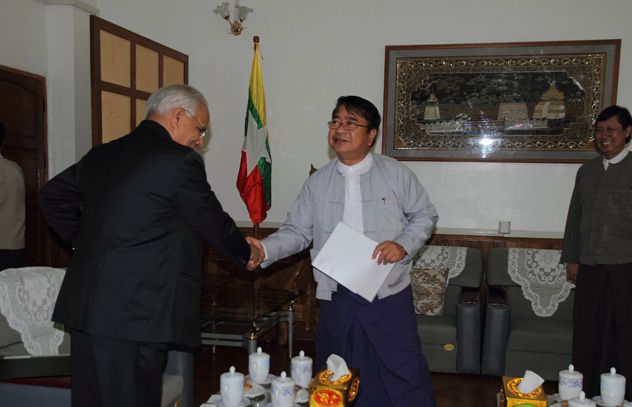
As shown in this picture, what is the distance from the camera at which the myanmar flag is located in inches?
171

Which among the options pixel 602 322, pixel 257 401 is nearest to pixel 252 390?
pixel 257 401

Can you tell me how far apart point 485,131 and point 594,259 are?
1.75 m

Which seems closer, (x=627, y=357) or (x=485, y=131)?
(x=627, y=357)

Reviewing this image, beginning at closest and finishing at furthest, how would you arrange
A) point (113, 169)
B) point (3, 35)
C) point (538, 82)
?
point (113, 169) → point (3, 35) → point (538, 82)

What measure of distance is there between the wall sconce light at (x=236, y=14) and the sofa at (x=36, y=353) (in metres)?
2.75

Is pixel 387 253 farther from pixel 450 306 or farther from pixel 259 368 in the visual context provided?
pixel 450 306

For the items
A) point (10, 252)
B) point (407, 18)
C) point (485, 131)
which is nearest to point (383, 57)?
point (407, 18)

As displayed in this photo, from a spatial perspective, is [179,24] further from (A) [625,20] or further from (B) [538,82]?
(A) [625,20]

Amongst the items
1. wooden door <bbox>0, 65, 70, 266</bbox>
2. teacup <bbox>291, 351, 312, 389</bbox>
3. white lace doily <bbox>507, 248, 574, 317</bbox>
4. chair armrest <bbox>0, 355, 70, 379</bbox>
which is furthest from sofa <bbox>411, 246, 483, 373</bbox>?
wooden door <bbox>0, 65, 70, 266</bbox>

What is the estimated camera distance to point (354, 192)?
91.3 inches

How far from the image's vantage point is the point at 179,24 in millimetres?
4910

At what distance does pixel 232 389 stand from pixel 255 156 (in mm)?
2797

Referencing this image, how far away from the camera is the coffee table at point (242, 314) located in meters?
3.36

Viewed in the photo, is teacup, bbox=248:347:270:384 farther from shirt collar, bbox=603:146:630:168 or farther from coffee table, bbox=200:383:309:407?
shirt collar, bbox=603:146:630:168
